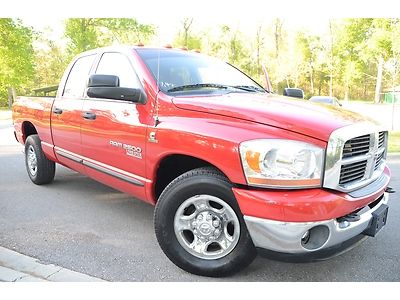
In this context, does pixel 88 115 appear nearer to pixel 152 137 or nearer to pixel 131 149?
pixel 131 149

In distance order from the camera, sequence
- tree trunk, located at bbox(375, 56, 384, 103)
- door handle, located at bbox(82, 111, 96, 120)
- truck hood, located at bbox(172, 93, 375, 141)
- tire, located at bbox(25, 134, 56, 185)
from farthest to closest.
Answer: tree trunk, located at bbox(375, 56, 384, 103) → tire, located at bbox(25, 134, 56, 185) → door handle, located at bbox(82, 111, 96, 120) → truck hood, located at bbox(172, 93, 375, 141)

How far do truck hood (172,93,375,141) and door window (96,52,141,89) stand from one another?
0.64m

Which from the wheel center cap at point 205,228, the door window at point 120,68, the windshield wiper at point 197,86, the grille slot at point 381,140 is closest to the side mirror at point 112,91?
the door window at point 120,68

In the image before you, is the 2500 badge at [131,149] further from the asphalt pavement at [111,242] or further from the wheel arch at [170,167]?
the asphalt pavement at [111,242]

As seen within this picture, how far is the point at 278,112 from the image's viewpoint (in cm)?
245

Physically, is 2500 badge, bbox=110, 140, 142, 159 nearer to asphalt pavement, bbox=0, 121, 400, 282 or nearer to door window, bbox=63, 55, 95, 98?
asphalt pavement, bbox=0, 121, 400, 282

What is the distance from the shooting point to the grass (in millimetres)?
7914

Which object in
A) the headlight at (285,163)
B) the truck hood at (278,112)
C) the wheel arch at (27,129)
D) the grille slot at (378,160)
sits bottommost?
the wheel arch at (27,129)

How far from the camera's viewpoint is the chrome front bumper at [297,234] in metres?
2.16

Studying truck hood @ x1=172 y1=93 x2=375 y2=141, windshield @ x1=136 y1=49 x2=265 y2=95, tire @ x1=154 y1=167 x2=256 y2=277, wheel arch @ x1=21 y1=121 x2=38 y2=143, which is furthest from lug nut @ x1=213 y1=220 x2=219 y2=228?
wheel arch @ x1=21 y1=121 x2=38 y2=143

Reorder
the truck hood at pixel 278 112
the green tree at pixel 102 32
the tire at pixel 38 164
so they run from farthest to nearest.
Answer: the tire at pixel 38 164, the green tree at pixel 102 32, the truck hood at pixel 278 112

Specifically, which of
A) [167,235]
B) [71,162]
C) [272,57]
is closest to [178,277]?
[167,235]

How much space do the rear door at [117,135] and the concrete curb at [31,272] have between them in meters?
0.85
